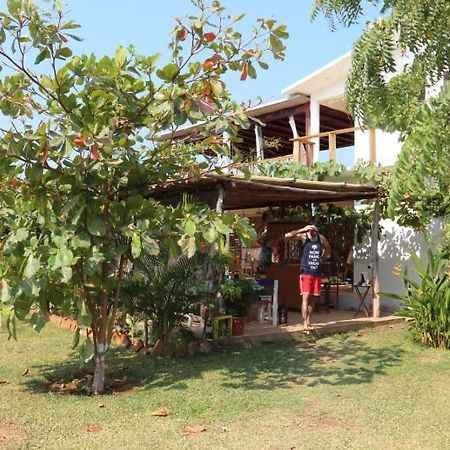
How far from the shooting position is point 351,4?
473 centimetres

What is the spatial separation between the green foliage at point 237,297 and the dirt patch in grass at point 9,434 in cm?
419

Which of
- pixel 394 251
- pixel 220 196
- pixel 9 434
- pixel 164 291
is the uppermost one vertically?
pixel 220 196

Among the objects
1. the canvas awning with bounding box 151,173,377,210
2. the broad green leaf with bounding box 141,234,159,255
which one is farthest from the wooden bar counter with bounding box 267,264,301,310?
the broad green leaf with bounding box 141,234,159,255

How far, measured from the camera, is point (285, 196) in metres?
10.6

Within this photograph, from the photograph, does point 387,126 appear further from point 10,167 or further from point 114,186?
point 10,167

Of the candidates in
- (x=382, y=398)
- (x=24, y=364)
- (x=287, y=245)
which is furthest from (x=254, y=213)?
(x=382, y=398)

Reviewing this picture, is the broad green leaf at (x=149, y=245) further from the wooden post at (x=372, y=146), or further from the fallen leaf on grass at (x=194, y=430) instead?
the wooden post at (x=372, y=146)

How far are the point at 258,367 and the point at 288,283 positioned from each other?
15.8ft

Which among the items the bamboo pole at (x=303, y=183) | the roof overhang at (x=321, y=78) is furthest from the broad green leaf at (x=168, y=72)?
the roof overhang at (x=321, y=78)

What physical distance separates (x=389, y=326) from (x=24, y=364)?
594cm

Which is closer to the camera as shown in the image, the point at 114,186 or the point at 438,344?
the point at 114,186

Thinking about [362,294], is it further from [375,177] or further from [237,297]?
[237,297]

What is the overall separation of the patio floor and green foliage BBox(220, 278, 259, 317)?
37 centimetres

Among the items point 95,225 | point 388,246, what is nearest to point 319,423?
point 95,225
